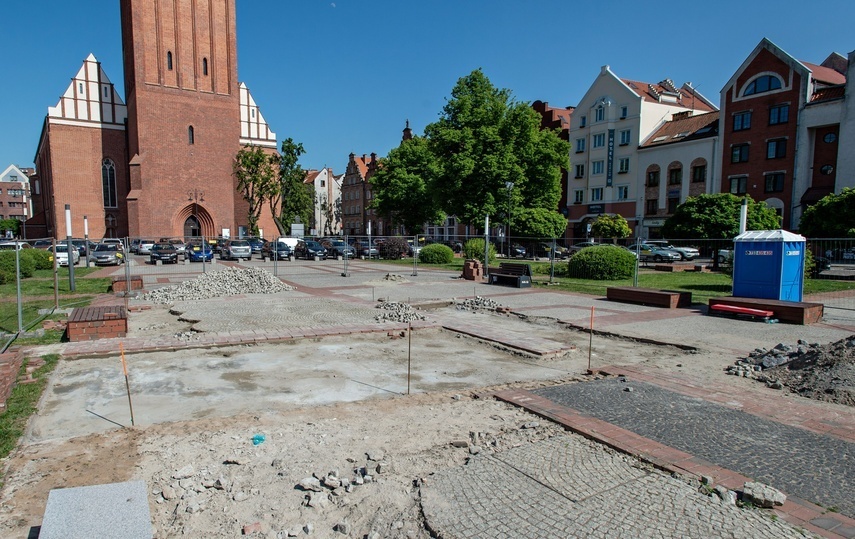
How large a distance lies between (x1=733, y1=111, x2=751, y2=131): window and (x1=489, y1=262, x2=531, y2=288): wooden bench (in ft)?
125

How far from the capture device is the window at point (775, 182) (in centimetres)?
4366

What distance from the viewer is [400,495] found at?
3912 mm

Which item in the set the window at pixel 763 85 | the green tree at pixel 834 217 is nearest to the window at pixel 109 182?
the green tree at pixel 834 217

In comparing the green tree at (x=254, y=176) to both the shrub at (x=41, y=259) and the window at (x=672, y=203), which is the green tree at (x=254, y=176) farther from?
the window at (x=672, y=203)

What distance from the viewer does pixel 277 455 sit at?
4.62 meters

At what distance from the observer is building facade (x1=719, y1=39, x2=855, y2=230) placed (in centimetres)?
4144

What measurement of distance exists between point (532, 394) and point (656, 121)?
58.1 meters

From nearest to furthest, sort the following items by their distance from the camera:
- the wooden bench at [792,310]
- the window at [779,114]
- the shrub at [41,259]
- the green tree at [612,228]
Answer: the wooden bench at [792,310] < the shrub at [41,259] < the green tree at [612,228] < the window at [779,114]

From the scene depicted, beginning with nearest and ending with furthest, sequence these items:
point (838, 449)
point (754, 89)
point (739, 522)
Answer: point (739, 522) < point (838, 449) < point (754, 89)

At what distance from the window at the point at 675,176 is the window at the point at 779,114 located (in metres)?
8.80

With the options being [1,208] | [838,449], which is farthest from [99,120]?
[1,208]

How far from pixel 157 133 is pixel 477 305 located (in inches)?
1952

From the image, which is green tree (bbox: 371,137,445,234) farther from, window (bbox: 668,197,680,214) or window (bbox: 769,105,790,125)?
window (bbox: 769,105,790,125)

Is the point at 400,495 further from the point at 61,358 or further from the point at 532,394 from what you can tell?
the point at 61,358
